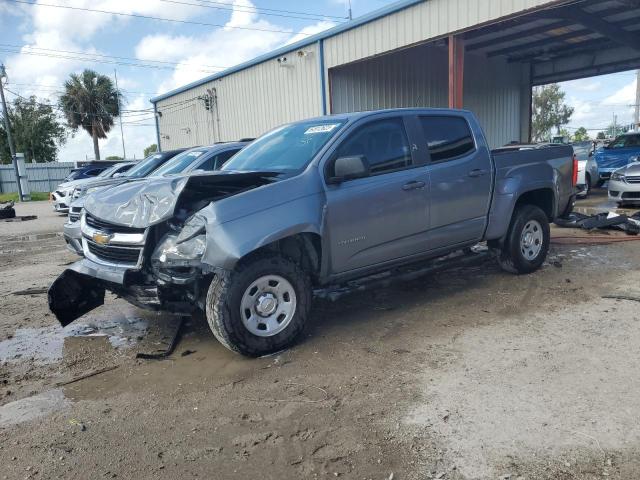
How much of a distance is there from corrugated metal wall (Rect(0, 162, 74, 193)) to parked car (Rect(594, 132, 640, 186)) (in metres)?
34.9

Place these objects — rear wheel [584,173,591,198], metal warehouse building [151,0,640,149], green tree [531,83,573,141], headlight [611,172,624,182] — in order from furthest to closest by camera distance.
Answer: green tree [531,83,573,141], rear wheel [584,173,591,198], metal warehouse building [151,0,640,149], headlight [611,172,624,182]

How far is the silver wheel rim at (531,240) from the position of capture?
6258 millimetres

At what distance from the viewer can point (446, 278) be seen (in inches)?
256

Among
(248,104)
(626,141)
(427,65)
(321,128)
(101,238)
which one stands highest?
(427,65)

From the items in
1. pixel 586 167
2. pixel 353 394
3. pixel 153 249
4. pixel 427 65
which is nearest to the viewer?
pixel 353 394

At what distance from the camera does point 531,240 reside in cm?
637

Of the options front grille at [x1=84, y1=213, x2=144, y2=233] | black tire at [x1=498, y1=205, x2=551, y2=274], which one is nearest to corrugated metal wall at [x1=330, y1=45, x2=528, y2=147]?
black tire at [x1=498, y1=205, x2=551, y2=274]

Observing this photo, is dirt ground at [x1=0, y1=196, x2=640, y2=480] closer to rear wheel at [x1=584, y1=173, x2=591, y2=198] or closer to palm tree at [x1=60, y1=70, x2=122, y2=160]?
rear wheel at [x1=584, y1=173, x2=591, y2=198]

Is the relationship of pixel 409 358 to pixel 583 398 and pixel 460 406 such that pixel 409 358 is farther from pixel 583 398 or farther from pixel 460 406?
pixel 583 398

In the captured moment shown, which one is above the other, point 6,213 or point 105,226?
point 105,226

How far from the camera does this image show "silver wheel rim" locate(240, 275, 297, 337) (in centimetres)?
403

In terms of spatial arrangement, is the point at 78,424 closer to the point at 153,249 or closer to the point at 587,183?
the point at 153,249

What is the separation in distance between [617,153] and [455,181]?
13.9 metres

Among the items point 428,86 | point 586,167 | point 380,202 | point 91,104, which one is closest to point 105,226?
point 380,202
